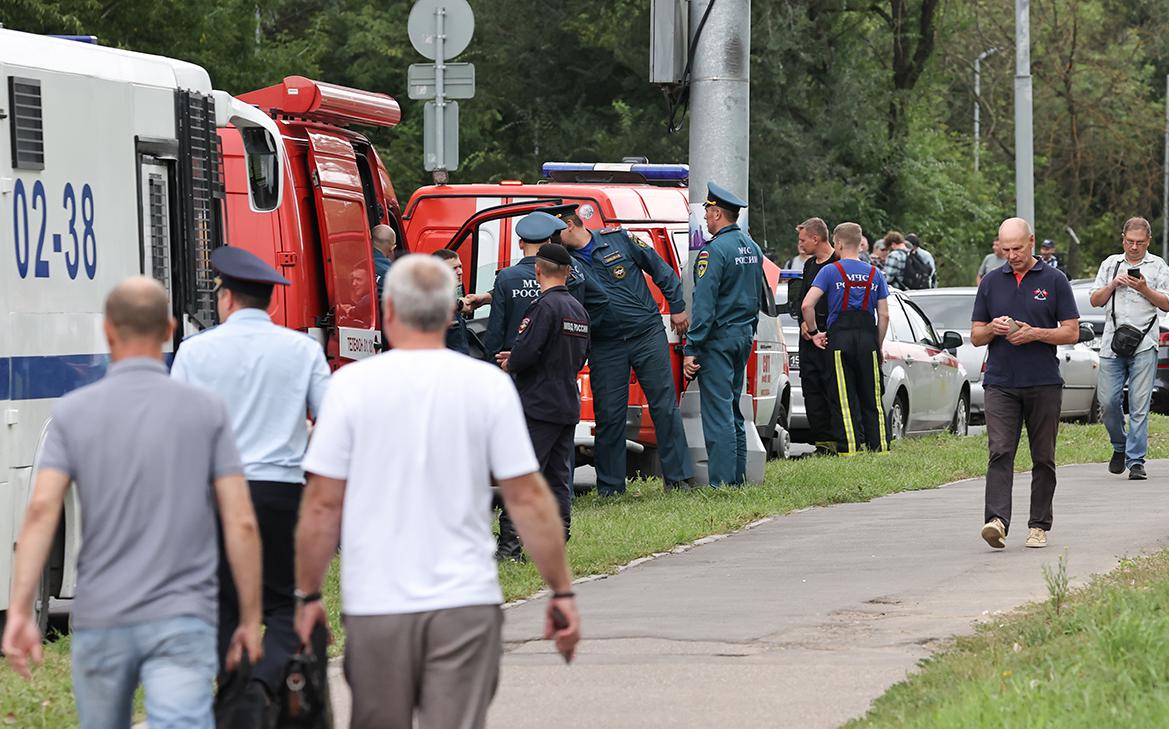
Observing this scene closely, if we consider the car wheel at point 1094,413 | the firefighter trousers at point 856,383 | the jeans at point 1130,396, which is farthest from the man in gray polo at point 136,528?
the car wheel at point 1094,413

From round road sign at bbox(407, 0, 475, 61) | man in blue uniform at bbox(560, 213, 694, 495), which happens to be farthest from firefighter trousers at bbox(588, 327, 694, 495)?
round road sign at bbox(407, 0, 475, 61)

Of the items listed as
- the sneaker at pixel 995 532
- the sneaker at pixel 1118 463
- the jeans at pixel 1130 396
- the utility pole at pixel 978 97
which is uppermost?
the utility pole at pixel 978 97

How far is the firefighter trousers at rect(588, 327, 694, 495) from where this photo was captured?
13453mm

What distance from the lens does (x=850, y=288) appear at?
16797mm

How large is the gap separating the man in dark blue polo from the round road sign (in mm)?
6999

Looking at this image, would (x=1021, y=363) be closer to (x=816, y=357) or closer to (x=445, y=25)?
(x=816, y=357)

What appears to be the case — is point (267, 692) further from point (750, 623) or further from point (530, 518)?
point (750, 623)

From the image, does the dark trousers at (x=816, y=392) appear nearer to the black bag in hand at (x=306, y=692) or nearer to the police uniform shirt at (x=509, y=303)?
the police uniform shirt at (x=509, y=303)

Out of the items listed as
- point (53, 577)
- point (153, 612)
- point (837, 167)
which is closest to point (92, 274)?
point (53, 577)

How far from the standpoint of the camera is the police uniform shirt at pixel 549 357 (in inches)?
422

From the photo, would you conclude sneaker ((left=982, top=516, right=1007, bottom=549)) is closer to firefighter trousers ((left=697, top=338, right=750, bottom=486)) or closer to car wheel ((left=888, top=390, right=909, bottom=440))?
firefighter trousers ((left=697, top=338, right=750, bottom=486))

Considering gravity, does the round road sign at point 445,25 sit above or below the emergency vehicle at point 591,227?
above

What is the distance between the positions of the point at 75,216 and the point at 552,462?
3.01 meters

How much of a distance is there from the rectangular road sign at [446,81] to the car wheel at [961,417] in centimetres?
646
